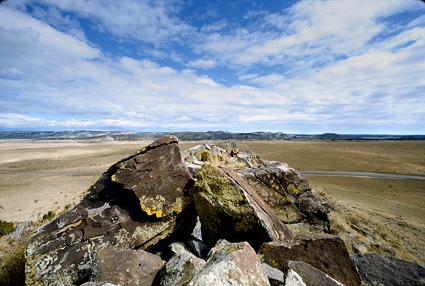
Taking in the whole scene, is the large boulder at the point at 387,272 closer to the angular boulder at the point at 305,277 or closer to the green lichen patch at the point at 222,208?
the angular boulder at the point at 305,277

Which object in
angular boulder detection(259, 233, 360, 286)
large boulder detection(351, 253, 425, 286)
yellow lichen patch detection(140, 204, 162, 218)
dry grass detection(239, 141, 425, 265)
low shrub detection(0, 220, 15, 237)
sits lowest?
dry grass detection(239, 141, 425, 265)

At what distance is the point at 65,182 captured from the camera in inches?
1795

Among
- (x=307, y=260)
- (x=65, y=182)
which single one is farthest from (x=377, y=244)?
(x=65, y=182)

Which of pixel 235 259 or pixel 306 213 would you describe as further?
pixel 306 213

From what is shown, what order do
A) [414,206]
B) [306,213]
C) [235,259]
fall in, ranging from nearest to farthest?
[235,259] → [306,213] → [414,206]

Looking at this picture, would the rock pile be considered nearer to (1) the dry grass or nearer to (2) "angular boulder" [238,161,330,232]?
(2) "angular boulder" [238,161,330,232]

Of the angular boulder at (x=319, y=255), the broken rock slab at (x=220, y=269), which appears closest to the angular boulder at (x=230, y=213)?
the angular boulder at (x=319, y=255)

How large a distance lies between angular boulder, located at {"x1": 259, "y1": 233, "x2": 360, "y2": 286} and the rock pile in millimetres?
27

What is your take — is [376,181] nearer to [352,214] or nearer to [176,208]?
[352,214]

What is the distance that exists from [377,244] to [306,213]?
8.29 metres

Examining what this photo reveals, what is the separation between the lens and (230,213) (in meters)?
7.98

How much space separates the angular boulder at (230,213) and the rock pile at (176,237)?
34mm

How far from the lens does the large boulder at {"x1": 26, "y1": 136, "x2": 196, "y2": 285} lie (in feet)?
23.6

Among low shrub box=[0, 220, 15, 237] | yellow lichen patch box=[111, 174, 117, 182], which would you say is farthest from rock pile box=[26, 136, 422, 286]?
low shrub box=[0, 220, 15, 237]
